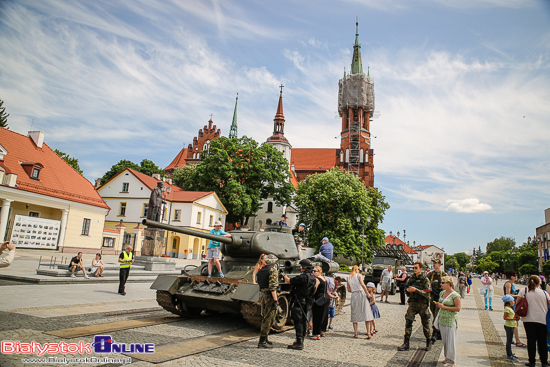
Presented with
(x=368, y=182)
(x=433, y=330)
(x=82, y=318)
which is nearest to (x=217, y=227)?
(x=82, y=318)

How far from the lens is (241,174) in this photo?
42.6 metres

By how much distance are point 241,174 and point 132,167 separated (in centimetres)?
1964

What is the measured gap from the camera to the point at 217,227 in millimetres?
10188

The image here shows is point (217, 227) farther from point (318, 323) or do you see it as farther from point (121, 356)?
point (121, 356)

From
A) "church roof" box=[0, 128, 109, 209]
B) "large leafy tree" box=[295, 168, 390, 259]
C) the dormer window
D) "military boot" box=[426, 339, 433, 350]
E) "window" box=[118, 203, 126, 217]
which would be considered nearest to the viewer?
"military boot" box=[426, 339, 433, 350]

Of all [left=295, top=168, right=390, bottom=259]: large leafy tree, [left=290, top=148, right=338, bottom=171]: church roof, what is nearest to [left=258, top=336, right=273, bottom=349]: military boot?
[left=295, top=168, right=390, bottom=259]: large leafy tree

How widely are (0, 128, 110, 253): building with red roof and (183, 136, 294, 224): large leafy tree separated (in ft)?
45.1

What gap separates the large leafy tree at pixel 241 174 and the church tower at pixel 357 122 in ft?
68.1

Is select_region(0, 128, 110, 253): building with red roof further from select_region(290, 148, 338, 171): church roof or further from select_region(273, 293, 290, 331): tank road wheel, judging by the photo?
select_region(290, 148, 338, 171): church roof

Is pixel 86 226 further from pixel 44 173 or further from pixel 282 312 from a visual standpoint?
pixel 282 312

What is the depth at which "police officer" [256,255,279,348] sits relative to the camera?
6.53 metres

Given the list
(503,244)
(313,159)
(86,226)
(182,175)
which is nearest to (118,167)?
(182,175)

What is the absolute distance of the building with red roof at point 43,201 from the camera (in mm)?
21625

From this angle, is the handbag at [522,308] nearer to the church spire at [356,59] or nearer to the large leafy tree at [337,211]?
the large leafy tree at [337,211]
